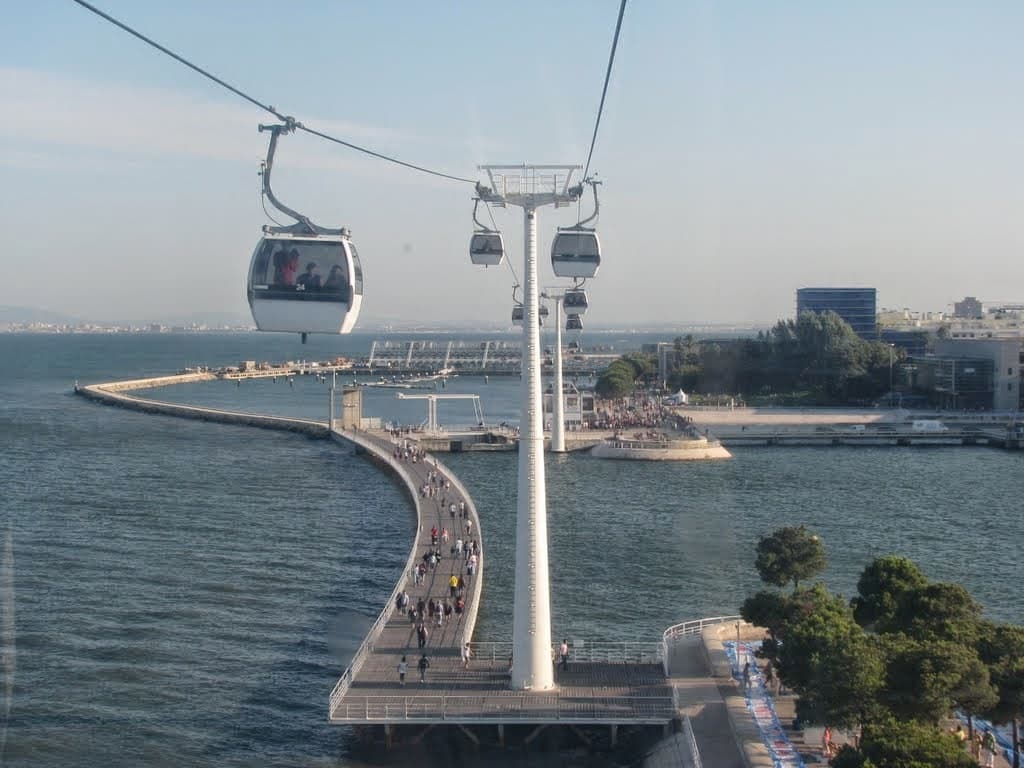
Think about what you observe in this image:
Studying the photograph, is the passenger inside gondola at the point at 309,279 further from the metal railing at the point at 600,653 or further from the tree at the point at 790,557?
the tree at the point at 790,557

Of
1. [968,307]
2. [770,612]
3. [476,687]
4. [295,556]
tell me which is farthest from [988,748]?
[968,307]

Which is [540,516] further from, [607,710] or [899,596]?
[899,596]

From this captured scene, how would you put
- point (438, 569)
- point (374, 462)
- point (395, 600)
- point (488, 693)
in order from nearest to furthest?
point (488, 693) < point (395, 600) < point (438, 569) < point (374, 462)

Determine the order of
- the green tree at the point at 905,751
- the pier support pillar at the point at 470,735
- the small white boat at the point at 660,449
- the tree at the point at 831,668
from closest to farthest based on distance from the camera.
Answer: the green tree at the point at 905,751
the tree at the point at 831,668
the pier support pillar at the point at 470,735
the small white boat at the point at 660,449

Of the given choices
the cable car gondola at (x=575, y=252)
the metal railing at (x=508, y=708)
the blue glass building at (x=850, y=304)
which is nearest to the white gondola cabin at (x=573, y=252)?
the cable car gondola at (x=575, y=252)

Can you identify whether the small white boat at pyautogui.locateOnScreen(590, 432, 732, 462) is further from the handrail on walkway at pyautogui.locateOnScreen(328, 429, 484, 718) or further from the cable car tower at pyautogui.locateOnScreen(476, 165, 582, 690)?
the cable car tower at pyautogui.locateOnScreen(476, 165, 582, 690)

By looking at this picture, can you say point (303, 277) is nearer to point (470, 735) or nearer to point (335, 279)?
point (335, 279)

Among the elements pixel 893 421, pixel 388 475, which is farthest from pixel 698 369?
pixel 388 475
